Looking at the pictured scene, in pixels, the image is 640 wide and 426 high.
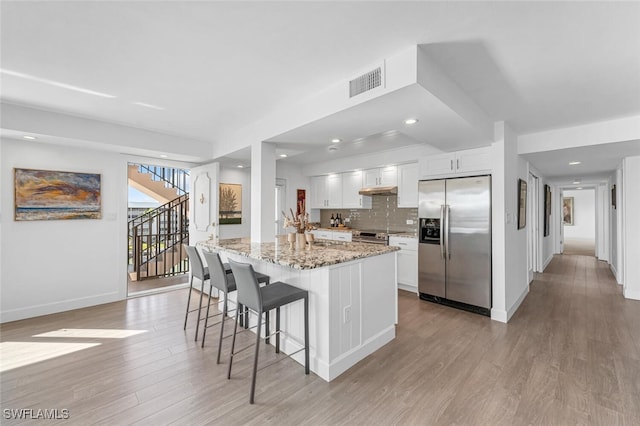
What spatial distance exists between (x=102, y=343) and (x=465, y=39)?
4.21 m

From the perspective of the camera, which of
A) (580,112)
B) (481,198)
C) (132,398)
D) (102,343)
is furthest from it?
(481,198)

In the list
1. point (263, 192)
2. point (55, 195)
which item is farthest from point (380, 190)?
point (55, 195)

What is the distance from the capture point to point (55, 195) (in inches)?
148

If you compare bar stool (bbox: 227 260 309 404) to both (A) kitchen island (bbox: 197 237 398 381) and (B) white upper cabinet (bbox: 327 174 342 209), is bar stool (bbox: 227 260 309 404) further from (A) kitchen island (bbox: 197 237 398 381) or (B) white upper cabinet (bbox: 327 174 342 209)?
(B) white upper cabinet (bbox: 327 174 342 209)

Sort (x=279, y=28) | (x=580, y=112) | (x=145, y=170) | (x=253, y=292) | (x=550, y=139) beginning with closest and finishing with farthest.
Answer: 1. (x=279, y=28)
2. (x=253, y=292)
3. (x=580, y=112)
4. (x=550, y=139)
5. (x=145, y=170)

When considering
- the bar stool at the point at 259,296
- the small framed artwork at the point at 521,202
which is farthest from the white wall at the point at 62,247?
the small framed artwork at the point at 521,202

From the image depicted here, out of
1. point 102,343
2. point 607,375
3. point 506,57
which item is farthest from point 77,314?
point 607,375

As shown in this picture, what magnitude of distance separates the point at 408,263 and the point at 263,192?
2629mm

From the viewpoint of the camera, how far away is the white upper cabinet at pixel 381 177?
5.09 metres

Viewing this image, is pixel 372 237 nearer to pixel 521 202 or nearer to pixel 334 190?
pixel 334 190

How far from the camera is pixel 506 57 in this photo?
2.13m

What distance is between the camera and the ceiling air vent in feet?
7.04

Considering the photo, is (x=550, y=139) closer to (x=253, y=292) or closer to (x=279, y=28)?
(x=279, y=28)

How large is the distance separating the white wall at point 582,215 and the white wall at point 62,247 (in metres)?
16.0
